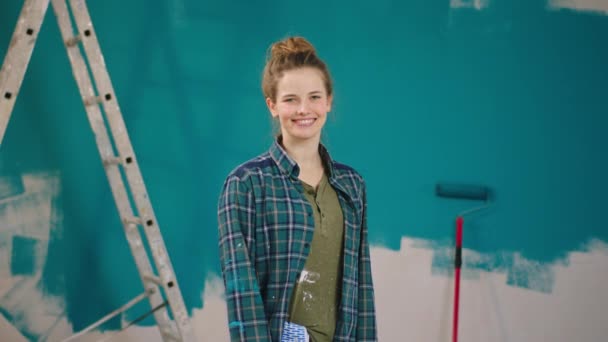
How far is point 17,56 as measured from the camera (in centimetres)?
155

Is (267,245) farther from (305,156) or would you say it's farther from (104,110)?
(104,110)

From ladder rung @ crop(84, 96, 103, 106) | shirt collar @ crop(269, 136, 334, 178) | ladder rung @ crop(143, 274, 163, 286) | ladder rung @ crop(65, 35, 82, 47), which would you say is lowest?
ladder rung @ crop(143, 274, 163, 286)

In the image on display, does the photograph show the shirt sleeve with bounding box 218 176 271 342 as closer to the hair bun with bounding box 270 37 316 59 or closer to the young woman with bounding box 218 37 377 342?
the young woman with bounding box 218 37 377 342

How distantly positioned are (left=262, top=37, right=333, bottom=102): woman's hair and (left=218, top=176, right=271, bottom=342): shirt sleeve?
228mm

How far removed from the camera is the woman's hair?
120cm

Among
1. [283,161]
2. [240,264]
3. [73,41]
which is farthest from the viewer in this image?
[73,41]

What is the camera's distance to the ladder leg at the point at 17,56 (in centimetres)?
154

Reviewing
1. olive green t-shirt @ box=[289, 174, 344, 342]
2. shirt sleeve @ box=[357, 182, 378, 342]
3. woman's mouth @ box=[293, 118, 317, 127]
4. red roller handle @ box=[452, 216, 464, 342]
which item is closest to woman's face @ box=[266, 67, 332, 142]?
woman's mouth @ box=[293, 118, 317, 127]

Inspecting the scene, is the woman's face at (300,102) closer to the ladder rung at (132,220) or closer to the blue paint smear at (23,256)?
the ladder rung at (132,220)

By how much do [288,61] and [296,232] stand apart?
13.5 inches

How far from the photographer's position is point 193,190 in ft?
6.85

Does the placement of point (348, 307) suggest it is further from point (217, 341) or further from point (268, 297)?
point (217, 341)

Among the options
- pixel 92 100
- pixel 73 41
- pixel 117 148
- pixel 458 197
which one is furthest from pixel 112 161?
pixel 458 197

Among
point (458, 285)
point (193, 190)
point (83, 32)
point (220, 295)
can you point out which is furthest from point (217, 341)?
point (83, 32)
